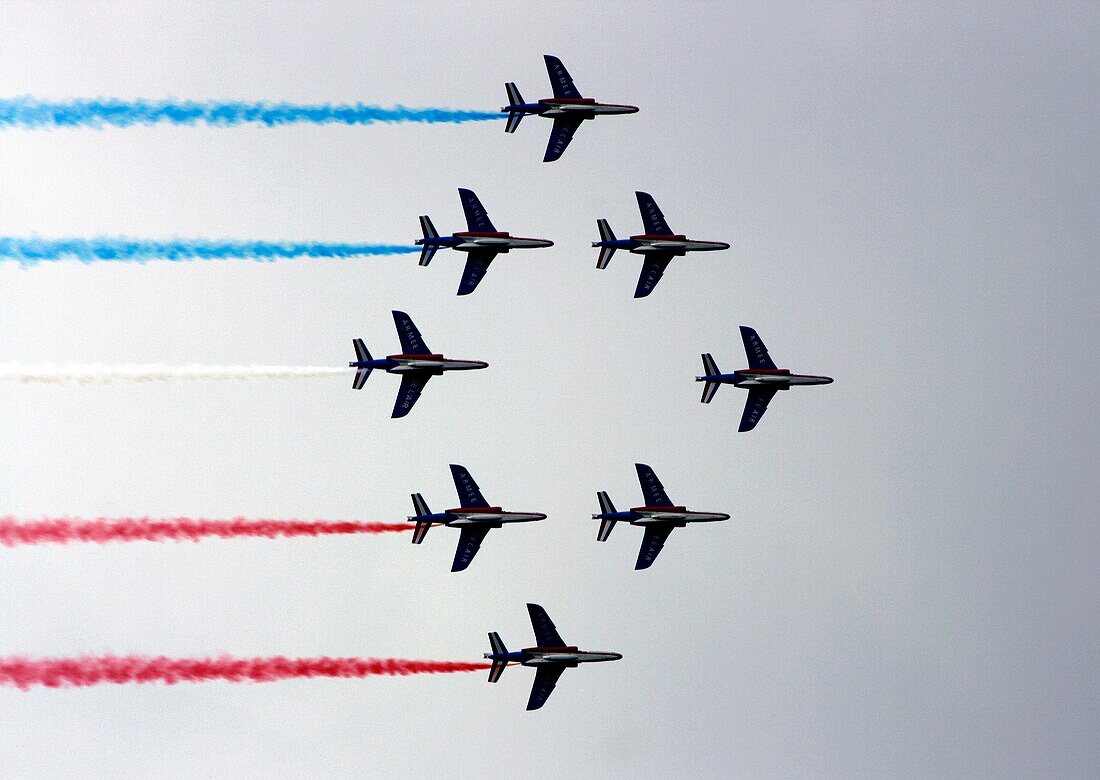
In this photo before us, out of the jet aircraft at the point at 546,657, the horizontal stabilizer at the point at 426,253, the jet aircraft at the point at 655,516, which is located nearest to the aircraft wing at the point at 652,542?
the jet aircraft at the point at 655,516

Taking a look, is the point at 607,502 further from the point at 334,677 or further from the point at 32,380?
the point at 32,380

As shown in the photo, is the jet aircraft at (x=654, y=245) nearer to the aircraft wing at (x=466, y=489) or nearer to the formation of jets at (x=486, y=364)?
the formation of jets at (x=486, y=364)

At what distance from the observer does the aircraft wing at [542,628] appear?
110312mm

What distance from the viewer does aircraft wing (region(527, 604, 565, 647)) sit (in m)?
110

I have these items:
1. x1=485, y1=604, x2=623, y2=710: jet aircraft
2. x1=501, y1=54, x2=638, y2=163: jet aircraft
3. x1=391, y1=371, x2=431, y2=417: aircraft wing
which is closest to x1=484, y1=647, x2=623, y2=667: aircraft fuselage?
x1=485, y1=604, x2=623, y2=710: jet aircraft

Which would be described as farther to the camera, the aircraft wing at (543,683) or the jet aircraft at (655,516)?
the jet aircraft at (655,516)

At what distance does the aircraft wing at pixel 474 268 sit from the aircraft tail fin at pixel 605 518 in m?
13.9

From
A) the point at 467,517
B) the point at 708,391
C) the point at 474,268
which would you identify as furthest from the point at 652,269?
the point at 467,517

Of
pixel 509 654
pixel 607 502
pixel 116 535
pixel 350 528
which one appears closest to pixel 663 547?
pixel 607 502

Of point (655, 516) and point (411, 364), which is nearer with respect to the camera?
point (411, 364)

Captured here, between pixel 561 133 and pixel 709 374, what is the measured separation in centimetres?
1638

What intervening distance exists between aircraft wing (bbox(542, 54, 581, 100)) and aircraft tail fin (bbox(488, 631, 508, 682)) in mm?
31454

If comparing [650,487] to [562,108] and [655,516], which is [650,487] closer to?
[655,516]

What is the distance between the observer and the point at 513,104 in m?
111
